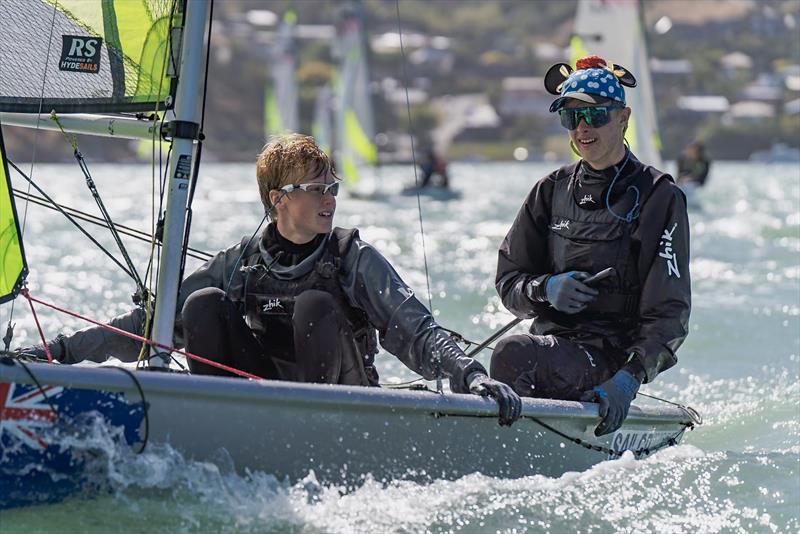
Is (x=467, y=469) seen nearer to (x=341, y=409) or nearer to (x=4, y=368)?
(x=341, y=409)

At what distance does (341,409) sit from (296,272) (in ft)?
1.59

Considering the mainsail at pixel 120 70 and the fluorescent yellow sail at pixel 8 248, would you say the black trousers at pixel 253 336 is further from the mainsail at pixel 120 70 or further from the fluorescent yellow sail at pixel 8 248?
the fluorescent yellow sail at pixel 8 248

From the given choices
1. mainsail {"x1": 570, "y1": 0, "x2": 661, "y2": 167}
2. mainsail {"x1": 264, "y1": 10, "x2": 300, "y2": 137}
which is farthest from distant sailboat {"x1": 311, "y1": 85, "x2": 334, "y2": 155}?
mainsail {"x1": 570, "y1": 0, "x2": 661, "y2": 167}

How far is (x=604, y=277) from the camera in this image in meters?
3.76

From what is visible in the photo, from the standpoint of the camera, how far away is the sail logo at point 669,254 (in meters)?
3.73

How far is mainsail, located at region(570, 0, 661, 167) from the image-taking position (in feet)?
51.9

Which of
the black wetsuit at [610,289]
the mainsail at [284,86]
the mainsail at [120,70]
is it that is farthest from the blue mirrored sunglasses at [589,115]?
the mainsail at [284,86]

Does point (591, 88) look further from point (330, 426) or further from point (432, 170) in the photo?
point (432, 170)

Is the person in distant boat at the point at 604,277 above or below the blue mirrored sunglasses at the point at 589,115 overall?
below

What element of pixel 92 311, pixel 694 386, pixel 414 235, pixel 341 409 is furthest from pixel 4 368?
pixel 414 235

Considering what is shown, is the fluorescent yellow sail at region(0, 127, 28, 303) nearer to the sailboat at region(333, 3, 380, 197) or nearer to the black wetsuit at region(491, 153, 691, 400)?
the black wetsuit at region(491, 153, 691, 400)

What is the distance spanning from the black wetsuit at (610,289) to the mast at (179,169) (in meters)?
0.97

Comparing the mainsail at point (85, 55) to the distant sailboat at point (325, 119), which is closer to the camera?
the mainsail at point (85, 55)

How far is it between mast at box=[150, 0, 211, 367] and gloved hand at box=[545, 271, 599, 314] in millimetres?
1039
